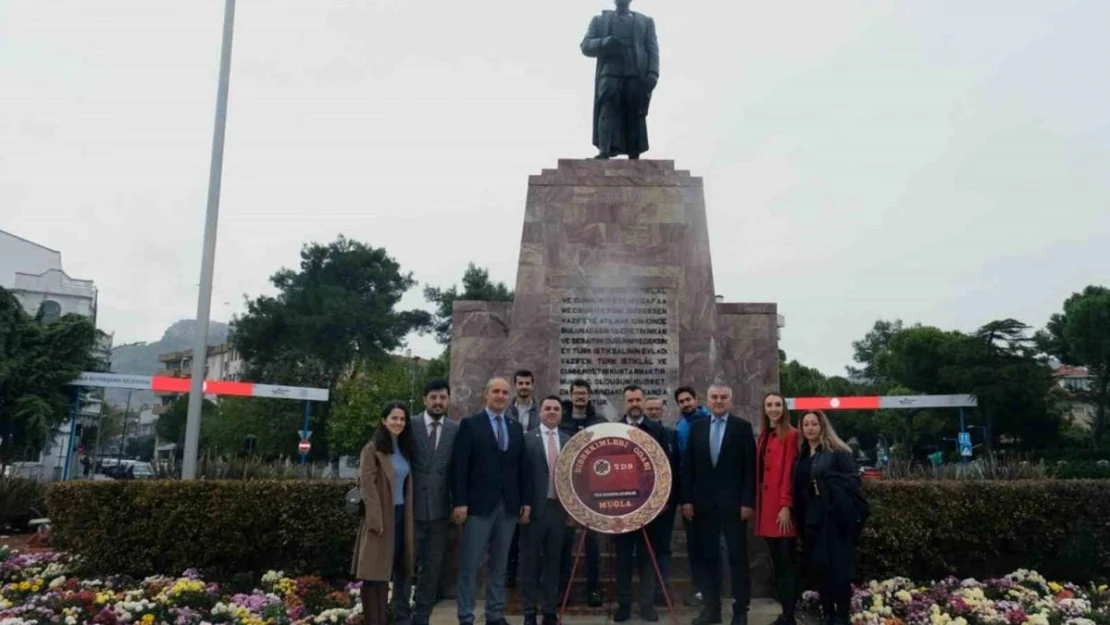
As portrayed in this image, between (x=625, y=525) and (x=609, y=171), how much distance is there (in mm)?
4969

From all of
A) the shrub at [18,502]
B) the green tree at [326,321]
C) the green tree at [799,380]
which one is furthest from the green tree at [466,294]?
the shrub at [18,502]

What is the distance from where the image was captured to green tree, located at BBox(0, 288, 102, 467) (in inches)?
1023

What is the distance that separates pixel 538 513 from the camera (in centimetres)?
614

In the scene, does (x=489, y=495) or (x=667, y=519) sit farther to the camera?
(x=667, y=519)

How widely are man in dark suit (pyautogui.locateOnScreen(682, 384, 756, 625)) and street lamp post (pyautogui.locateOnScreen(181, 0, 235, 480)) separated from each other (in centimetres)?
602

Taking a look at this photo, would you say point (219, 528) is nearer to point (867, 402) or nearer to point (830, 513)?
point (830, 513)

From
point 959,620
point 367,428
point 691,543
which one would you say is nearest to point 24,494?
point 691,543

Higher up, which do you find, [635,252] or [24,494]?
[635,252]

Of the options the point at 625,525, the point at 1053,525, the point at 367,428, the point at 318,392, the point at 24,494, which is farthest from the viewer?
the point at 367,428

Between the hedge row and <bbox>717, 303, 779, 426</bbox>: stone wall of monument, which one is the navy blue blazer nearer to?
the hedge row

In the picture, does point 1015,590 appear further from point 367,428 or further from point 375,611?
point 367,428

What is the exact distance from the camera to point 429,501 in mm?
5906

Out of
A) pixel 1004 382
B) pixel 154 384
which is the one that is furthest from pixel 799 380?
pixel 154 384

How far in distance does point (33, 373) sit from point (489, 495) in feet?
87.3
